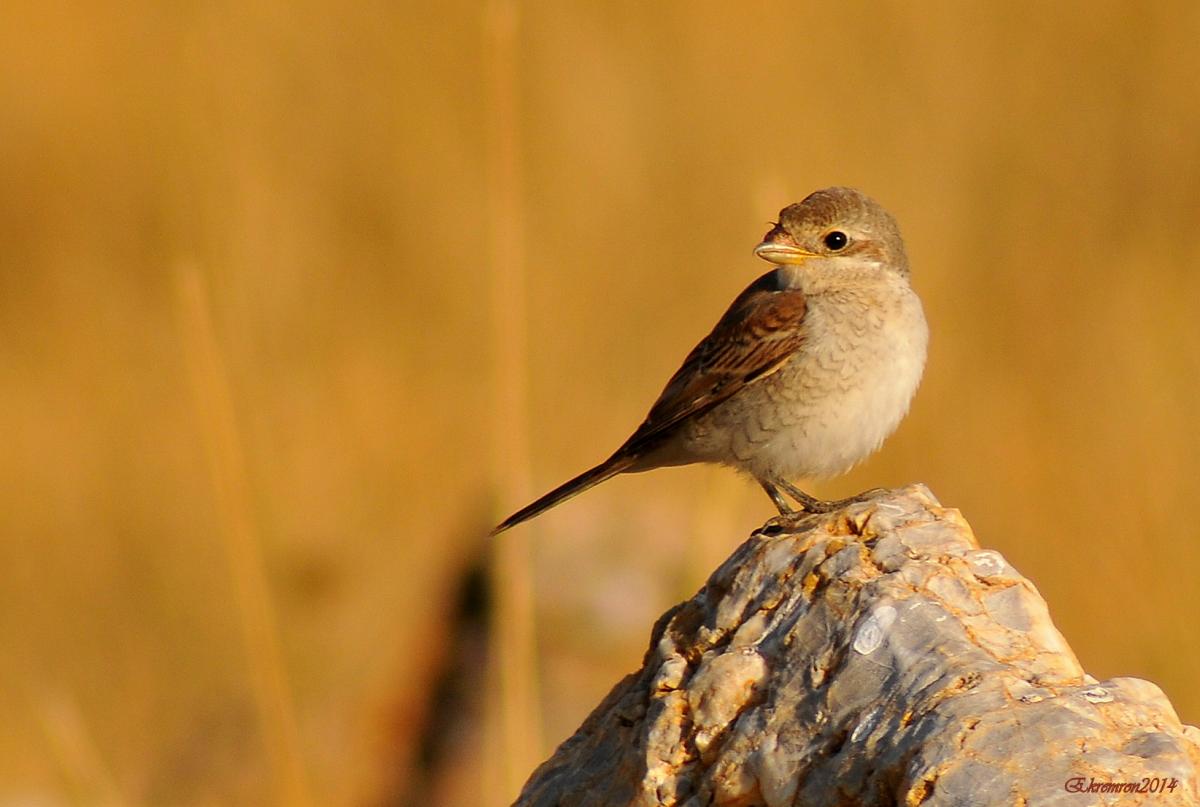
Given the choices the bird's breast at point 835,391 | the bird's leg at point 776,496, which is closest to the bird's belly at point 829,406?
the bird's breast at point 835,391

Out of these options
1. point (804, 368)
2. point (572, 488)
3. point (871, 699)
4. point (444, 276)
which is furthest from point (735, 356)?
point (444, 276)

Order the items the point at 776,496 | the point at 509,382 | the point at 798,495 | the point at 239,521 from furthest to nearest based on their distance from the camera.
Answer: the point at 776,496 → the point at 798,495 → the point at 509,382 → the point at 239,521

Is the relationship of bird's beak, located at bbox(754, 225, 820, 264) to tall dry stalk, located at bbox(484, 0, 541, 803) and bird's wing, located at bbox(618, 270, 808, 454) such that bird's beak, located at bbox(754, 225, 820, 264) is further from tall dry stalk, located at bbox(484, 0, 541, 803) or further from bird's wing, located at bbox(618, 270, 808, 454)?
tall dry stalk, located at bbox(484, 0, 541, 803)

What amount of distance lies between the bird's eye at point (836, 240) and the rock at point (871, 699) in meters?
2.27

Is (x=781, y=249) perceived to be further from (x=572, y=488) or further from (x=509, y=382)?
(x=509, y=382)

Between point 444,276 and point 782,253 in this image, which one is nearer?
point 782,253

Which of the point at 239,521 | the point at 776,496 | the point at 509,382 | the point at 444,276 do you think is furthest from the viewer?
the point at 444,276

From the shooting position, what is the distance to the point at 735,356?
609 cm

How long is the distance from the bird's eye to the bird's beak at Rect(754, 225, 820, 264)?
0.21 ft

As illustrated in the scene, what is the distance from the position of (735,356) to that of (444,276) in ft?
20.2

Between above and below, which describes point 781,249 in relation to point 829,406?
above

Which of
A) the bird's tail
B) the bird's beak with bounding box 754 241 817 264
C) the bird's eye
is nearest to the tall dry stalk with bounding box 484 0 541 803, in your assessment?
the bird's tail

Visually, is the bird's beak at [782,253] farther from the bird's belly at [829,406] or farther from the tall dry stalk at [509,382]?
the tall dry stalk at [509,382]

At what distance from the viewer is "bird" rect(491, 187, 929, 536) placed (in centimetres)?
578
